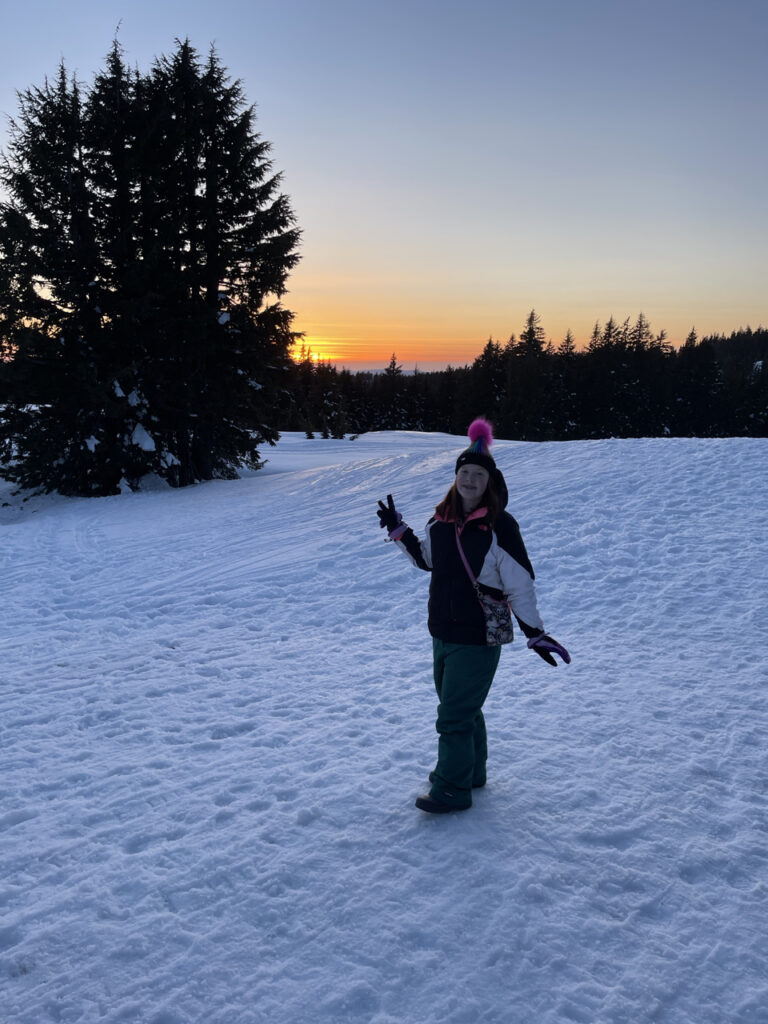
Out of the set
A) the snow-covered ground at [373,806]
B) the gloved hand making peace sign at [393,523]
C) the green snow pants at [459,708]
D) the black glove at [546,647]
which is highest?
the gloved hand making peace sign at [393,523]

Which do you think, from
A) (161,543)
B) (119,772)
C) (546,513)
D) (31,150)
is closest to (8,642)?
(119,772)

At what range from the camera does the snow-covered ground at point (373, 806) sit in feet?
7.92

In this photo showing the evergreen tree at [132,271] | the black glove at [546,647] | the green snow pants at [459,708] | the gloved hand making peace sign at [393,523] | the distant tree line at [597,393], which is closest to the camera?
the black glove at [546,647]

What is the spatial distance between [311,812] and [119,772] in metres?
1.37

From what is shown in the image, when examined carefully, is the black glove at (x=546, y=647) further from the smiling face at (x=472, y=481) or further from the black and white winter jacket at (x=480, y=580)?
the smiling face at (x=472, y=481)

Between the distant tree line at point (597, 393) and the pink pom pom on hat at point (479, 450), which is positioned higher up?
the distant tree line at point (597, 393)

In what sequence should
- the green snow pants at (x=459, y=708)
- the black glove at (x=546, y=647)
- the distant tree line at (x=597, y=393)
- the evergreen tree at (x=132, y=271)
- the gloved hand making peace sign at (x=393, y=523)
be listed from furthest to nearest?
the distant tree line at (x=597, y=393)
the evergreen tree at (x=132, y=271)
the gloved hand making peace sign at (x=393, y=523)
the green snow pants at (x=459, y=708)
the black glove at (x=546, y=647)

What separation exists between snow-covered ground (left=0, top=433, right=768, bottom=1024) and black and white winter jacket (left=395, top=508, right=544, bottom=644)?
1069 millimetres

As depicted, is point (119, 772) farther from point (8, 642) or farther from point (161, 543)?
point (161, 543)

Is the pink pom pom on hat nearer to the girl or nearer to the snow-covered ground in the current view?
the girl

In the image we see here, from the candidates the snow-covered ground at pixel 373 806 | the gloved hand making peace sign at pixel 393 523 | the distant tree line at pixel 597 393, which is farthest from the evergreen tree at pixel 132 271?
the distant tree line at pixel 597 393

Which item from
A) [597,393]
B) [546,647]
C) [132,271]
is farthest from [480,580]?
[597,393]

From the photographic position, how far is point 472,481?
10.7 feet

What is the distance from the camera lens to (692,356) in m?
55.2
